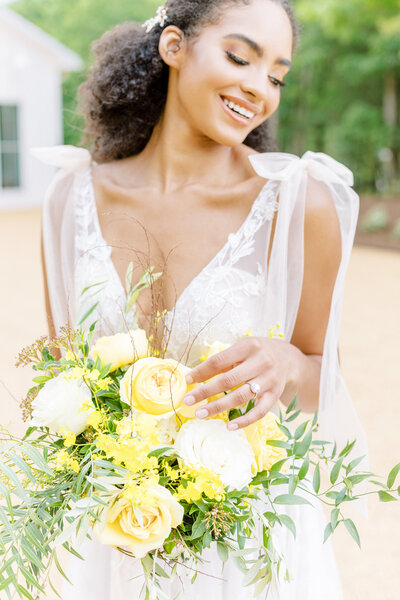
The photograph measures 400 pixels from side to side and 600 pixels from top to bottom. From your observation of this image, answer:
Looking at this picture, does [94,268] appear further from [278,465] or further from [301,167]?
[278,465]

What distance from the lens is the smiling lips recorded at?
1812 millimetres

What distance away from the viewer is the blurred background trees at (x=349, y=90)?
1381cm

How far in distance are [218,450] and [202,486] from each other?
0.08 meters

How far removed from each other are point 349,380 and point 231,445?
471 centimetres

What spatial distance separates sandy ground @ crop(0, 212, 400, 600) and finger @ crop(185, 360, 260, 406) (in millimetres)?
378

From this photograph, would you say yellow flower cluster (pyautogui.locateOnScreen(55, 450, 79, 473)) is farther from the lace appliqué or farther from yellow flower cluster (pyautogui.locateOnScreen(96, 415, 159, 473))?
the lace appliqué

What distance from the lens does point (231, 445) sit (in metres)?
1.26

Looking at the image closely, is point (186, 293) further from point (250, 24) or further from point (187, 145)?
point (250, 24)

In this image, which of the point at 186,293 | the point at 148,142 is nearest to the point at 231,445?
the point at 186,293

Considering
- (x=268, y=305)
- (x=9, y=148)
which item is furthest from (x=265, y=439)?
(x=9, y=148)

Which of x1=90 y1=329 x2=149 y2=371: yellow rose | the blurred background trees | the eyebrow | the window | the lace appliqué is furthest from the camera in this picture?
the window

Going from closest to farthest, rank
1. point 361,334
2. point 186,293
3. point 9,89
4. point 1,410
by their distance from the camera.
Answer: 1. point 186,293
2. point 1,410
3. point 361,334
4. point 9,89

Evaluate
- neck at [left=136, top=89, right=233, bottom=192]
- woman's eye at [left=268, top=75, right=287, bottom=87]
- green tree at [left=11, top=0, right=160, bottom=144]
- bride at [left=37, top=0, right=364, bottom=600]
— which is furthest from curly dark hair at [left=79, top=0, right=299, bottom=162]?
green tree at [left=11, top=0, right=160, bottom=144]

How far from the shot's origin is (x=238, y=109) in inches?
71.7
